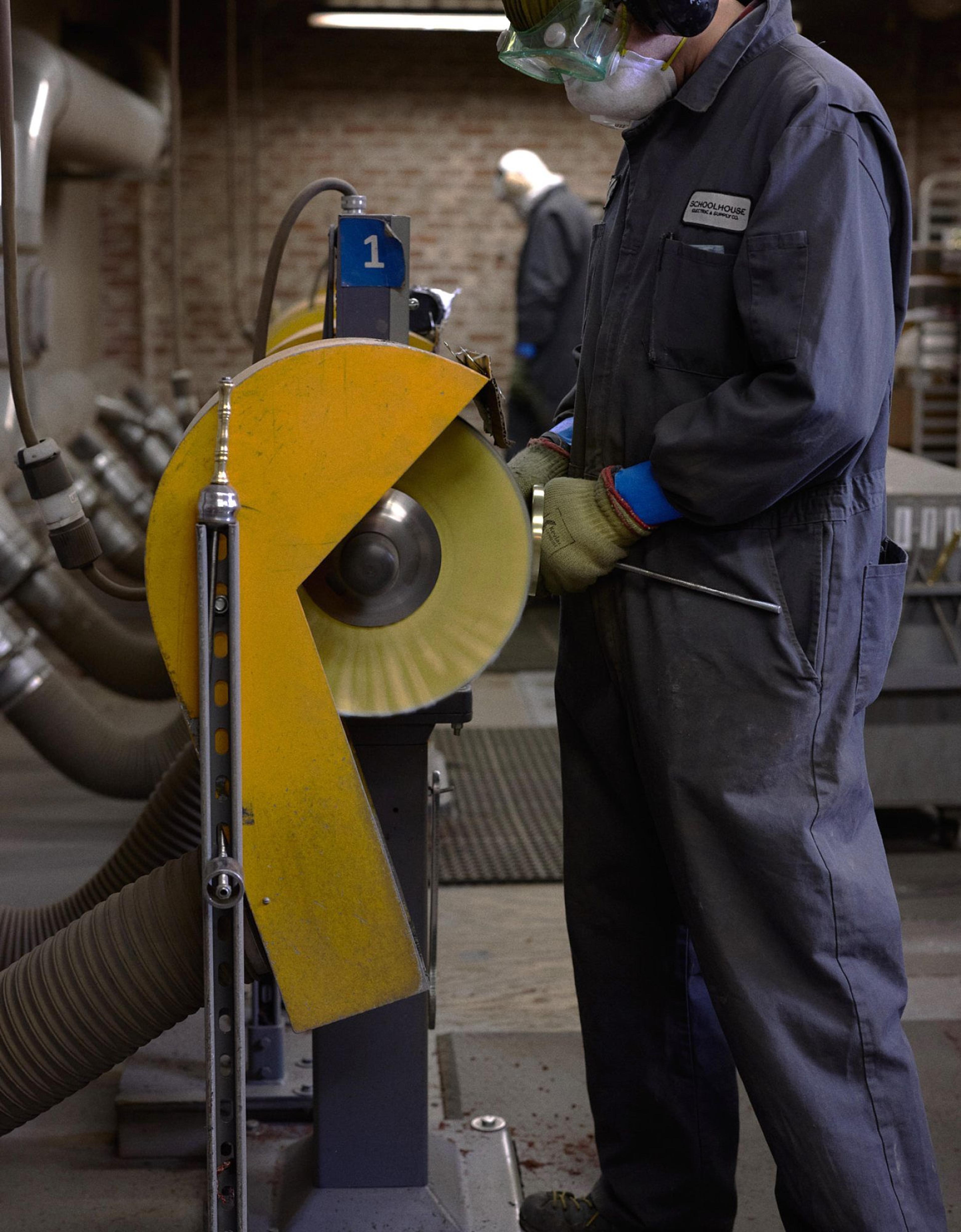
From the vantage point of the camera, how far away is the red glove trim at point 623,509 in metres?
1.35

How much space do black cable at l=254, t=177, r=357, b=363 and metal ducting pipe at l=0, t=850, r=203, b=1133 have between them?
1.98 ft

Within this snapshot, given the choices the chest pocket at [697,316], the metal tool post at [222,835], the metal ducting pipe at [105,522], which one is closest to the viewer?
the metal tool post at [222,835]

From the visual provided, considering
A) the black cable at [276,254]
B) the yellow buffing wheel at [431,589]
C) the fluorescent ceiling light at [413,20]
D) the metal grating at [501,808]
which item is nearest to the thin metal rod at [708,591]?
the yellow buffing wheel at [431,589]

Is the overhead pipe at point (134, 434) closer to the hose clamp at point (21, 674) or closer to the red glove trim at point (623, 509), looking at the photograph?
the hose clamp at point (21, 674)

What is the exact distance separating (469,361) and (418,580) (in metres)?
0.23

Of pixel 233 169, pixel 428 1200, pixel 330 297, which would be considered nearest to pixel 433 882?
pixel 428 1200

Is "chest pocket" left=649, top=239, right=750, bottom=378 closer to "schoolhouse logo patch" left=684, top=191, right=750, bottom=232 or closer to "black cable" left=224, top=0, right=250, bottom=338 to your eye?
"schoolhouse logo patch" left=684, top=191, right=750, bottom=232

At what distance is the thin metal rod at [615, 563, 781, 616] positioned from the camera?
4.28 feet

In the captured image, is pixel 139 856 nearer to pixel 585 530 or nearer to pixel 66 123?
pixel 585 530

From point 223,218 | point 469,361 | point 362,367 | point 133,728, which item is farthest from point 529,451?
point 223,218

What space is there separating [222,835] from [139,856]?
0.81 m

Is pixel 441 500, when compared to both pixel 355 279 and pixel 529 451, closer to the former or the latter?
pixel 355 279

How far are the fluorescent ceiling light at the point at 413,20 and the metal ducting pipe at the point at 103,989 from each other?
5607 mm

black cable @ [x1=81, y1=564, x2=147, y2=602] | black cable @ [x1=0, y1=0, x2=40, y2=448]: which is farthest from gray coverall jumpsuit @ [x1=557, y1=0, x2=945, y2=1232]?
black cable @ [x1=0, y1=0, x2=40, y2=448]
